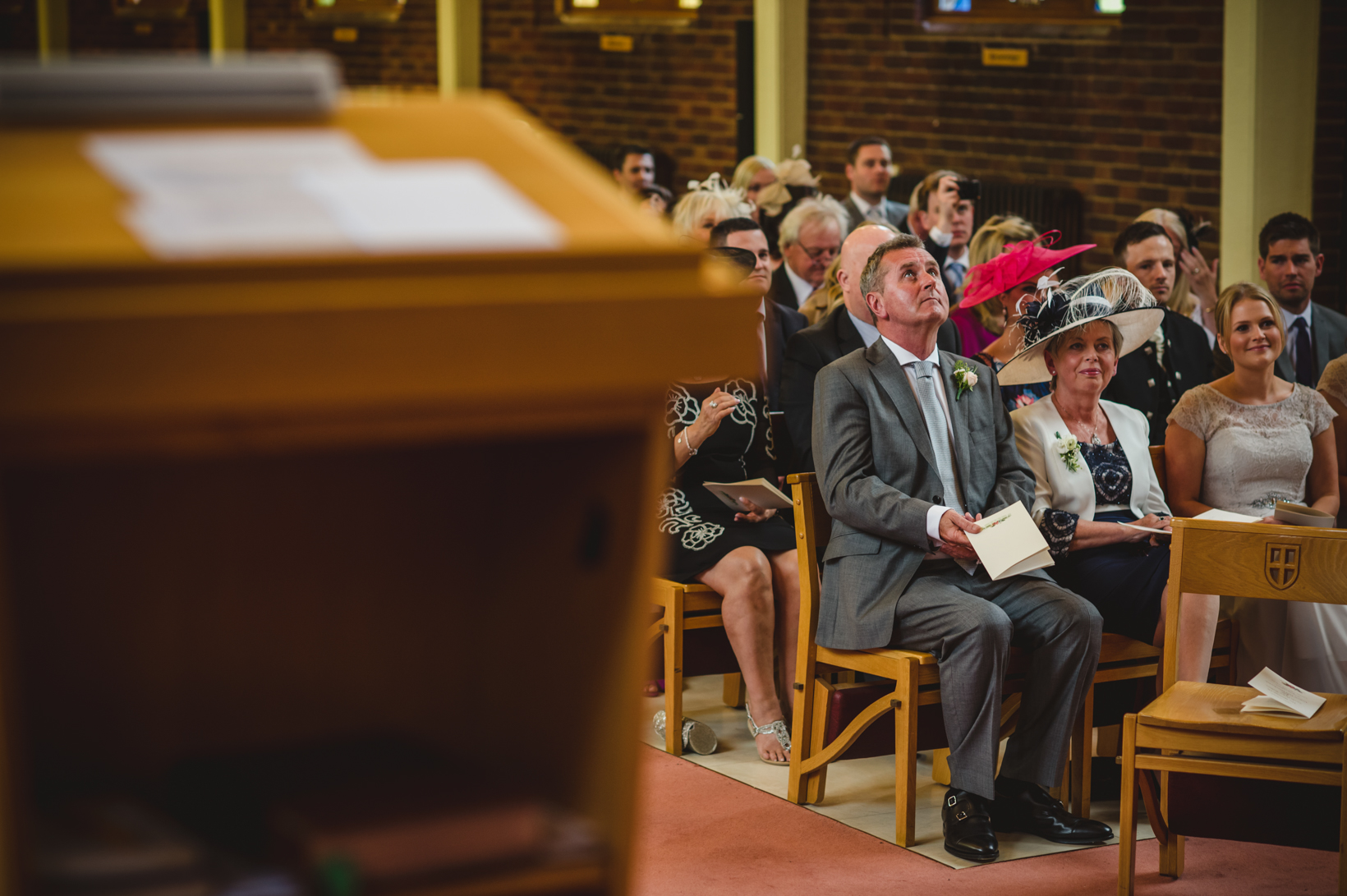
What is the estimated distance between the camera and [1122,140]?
7.49 metres

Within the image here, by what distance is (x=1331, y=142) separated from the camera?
645 cm

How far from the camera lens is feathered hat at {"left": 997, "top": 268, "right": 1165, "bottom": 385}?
12.6ft

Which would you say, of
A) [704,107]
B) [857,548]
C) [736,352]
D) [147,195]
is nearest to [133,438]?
[147,195]

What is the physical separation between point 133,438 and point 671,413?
338cm

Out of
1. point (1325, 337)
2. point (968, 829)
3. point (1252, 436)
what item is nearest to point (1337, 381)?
point (1252, 436)

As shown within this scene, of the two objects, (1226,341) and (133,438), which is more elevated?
(133,438)

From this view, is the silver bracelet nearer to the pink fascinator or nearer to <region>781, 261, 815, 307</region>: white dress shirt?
the pink fascinator

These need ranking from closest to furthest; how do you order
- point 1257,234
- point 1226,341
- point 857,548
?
1. point 857,548
2. point 1226,341
3. point 1257,234

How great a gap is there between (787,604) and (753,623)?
0.15 m

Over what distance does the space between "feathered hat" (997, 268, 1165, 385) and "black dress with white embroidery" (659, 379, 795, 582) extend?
710mm

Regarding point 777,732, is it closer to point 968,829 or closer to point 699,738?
point 699,738

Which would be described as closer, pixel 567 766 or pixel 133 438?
pixel 133 438

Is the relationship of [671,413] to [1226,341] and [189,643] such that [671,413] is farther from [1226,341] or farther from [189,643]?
[189,643]

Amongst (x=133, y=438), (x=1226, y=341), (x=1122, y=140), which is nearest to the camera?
(x=133, y=438)
